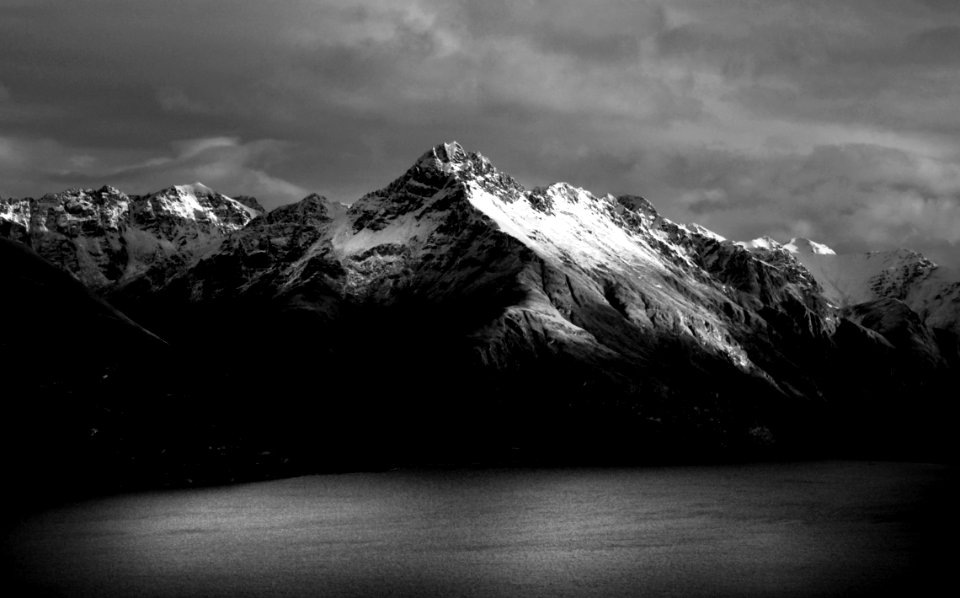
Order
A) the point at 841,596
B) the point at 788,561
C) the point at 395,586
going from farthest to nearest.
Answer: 1. the point at 788,561
2. the point at 395,586
3. the point at 841,596

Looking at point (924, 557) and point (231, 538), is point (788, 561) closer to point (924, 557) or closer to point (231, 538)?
point (924, 557)

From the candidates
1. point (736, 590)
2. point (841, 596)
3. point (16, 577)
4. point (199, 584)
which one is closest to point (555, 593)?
point (736, 590)

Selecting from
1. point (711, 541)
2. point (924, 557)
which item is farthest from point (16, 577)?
Result: point (924, 557)

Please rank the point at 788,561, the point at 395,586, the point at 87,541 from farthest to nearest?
the point at 87,541 → the point at 788,561 → the point at 395,586

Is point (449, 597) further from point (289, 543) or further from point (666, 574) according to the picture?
point (289, 543)

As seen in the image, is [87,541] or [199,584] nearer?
[199,584]

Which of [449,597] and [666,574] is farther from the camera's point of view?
[666,574]

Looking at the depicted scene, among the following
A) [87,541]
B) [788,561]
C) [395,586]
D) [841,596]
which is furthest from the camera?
[87,541]

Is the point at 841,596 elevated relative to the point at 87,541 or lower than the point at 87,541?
lower

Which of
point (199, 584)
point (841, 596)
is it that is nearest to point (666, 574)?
point (841, 596)
